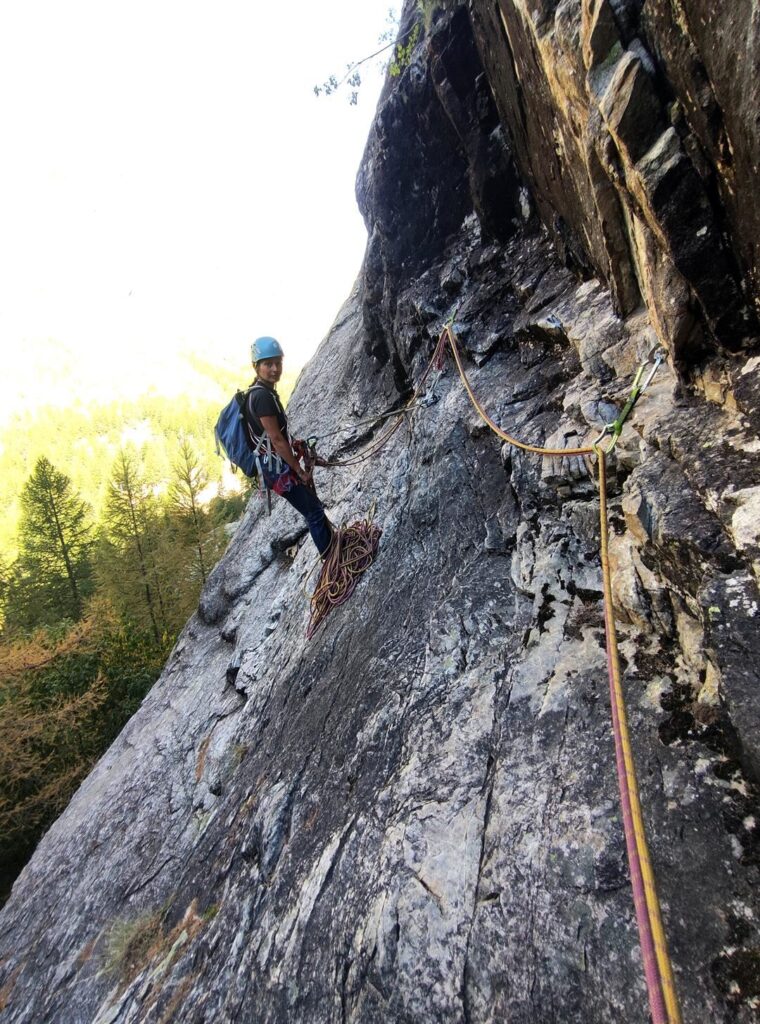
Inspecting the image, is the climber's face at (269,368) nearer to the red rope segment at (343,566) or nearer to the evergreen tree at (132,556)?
the red rope segment at (343,566)

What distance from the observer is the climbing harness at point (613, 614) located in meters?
1.35

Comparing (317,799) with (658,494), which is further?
(317,799)

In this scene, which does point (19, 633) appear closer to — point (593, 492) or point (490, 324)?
point (490, 324)

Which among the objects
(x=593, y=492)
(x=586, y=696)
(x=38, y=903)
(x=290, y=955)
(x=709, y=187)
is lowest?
(x=38, y=903)

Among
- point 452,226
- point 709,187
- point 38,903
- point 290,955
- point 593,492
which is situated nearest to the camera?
point 709,187

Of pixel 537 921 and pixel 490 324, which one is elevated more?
pixel 490 324

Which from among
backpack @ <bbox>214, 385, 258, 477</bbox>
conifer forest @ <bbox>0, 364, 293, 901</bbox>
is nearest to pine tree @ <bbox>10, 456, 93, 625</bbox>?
conifer forest @ <bbox>0, 364, 293, 901</bbox>

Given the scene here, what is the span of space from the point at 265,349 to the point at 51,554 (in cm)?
2045

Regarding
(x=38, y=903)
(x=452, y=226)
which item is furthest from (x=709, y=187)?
(x=38, y=903)

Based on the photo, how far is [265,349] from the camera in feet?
18.5

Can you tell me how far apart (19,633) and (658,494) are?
71.8 feet

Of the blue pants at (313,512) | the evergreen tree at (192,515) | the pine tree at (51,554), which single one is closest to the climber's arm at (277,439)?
the blue pants at (313,512)

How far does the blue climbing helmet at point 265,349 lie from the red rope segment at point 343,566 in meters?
2.23

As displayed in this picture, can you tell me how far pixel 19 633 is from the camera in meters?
18.7
